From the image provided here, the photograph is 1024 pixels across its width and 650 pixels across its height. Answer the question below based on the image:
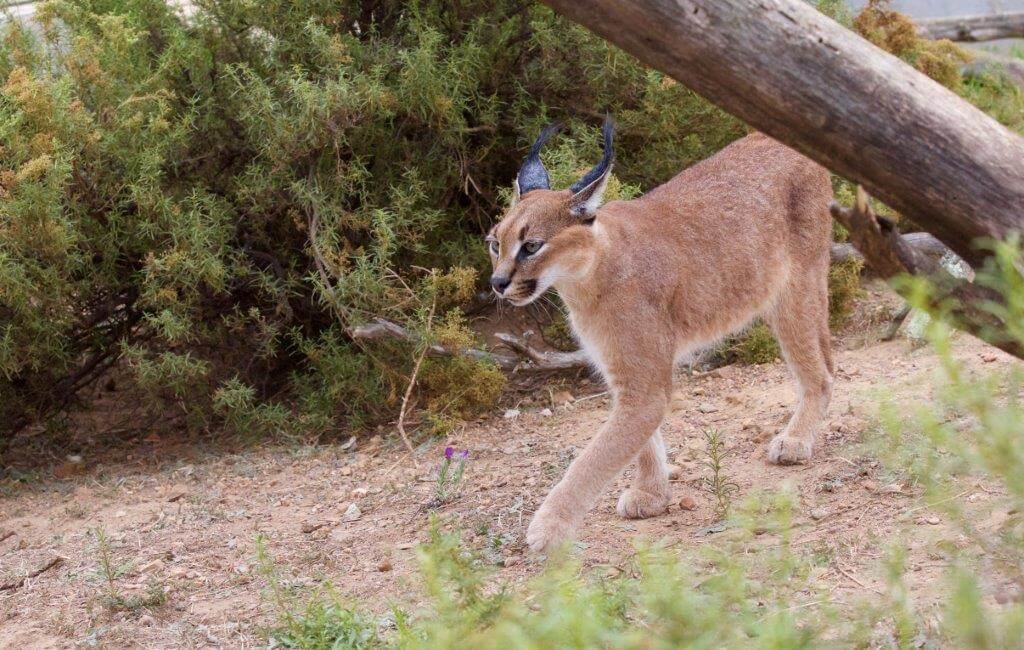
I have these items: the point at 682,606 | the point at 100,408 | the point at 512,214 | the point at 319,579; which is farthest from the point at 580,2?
the point at 100,408

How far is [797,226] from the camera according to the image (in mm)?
5410

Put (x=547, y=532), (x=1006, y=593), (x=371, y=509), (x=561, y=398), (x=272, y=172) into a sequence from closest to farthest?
1. (x=1006, y=593)
2. (x=547, y=532)
3. (x=371, y=509)
4. (x=272, y=172)
5. (x=561, y=398)

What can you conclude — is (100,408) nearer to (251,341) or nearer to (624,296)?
(251,341)

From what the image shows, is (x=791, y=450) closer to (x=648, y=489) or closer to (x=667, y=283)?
(x=648, y=489)

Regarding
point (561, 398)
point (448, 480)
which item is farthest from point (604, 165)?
point (561, 398)

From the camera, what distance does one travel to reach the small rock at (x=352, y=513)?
17.4 feet

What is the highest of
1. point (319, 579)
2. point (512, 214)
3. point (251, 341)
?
point (512, 214)

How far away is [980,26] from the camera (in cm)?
1092

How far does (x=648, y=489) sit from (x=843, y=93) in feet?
6.97

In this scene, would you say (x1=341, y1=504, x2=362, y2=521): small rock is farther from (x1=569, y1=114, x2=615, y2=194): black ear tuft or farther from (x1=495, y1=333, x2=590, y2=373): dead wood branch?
(x1=569, y1=114, x2=615, y2=194): black ear tuft

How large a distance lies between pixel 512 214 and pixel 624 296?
58 cm

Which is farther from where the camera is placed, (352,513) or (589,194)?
(352,513)

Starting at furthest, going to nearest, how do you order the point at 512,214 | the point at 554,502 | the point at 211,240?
1. the point at 211,240
2. the point at 512,214
3. the point at 554,502

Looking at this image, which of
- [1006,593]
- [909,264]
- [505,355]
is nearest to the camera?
[1006,593]
